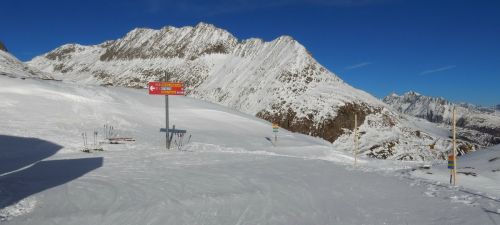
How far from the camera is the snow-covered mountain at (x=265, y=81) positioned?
63625 millimetres

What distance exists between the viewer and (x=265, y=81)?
86625mm

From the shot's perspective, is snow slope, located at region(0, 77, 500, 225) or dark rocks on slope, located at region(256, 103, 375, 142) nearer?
snow slope, located at region(0, 77, 500, 225)

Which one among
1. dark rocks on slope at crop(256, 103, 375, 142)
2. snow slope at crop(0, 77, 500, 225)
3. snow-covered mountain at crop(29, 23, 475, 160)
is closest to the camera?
snow slope at crop(0, 77, 500, 225)

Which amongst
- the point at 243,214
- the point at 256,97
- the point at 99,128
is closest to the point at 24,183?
the point at 243,214

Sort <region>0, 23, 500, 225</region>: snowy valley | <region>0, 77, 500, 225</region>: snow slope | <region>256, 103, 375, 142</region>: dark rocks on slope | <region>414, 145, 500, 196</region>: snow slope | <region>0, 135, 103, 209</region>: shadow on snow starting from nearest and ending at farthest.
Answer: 1. <region>0, 77, 500, 225</region>: snow slope
2. <region>0, 23, 500, 225</region>: snowy valley
3. <region>0, 135, 103, 209</region>: shadow on snow
4. <region>414, 145, 500, 196</region>: snow slope
5. <region>256, 103, 375, 142</region>: dark rocks on slope

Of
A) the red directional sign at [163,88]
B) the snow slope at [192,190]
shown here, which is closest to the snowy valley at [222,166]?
the snow slope at [192,190]

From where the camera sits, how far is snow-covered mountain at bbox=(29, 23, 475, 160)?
63.6 meters

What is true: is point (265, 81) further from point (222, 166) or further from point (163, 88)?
point (222, 166)

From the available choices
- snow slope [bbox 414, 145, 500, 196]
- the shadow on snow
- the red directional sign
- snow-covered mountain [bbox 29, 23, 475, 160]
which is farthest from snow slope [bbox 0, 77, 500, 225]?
snow-covered mountain [bbox 29, 23, 475, 160]

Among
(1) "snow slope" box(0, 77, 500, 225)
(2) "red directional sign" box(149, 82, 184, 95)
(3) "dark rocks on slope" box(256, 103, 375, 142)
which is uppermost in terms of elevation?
(2) "red directional sign" box(149, 82, 184, 95)

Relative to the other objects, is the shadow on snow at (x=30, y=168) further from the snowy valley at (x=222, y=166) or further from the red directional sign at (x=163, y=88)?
the red directional sign at (x=163, y=88)

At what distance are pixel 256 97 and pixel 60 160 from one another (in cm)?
6419

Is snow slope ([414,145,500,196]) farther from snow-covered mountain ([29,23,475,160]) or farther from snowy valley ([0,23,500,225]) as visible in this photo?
snow-covered mountain ([29,23,475,160])

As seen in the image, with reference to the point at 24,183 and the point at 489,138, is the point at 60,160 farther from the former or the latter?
the point at 489,138
